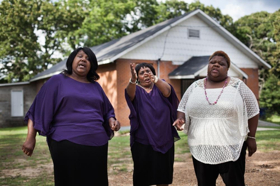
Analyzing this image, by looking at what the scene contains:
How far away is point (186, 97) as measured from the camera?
13.3 ft

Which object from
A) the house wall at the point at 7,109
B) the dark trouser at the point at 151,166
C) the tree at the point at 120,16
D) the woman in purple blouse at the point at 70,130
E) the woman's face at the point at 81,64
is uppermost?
the tree at the point at 120,16

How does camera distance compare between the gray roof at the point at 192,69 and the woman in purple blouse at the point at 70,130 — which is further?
the gray roof at the point at 192,69

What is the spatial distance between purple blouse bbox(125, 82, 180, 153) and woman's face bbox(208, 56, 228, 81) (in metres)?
0.66

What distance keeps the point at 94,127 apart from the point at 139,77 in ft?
3.33

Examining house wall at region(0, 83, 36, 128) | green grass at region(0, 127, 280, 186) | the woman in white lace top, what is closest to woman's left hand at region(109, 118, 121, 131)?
the woman in white lace top

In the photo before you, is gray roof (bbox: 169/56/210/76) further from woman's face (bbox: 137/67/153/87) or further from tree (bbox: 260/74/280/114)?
tree (bbox: 260/74/280/114)

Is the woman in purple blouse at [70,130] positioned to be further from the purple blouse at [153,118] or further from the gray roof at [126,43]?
the gray roof at [126,43]

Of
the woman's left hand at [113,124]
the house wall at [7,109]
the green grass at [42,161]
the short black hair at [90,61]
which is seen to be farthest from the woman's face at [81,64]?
the house wall at [7,109]

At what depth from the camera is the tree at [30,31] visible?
32.6 m

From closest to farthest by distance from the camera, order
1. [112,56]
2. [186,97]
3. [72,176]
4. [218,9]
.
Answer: [72,176] < [186,97] < [112,56] < [218,9]

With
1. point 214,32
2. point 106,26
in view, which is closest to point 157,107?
point 214,32

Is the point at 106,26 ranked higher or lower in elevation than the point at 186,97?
higher

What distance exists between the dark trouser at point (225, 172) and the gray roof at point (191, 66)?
12816 mm

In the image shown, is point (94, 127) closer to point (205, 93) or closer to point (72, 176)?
point (72, 176)
